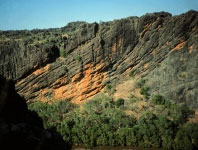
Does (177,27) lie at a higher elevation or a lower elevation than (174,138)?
higher

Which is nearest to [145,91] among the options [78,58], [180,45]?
[180,45]

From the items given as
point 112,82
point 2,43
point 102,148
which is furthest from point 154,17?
point 2,43

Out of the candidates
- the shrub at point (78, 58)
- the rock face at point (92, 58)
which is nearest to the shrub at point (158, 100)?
the rock face at point (92, 58)

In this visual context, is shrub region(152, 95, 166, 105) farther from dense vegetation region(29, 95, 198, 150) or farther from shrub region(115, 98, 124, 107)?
shrub region(115, 98, 124, 107)

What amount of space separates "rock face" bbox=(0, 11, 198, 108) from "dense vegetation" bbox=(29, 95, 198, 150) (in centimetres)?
323

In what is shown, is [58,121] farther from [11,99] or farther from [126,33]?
[11,99]

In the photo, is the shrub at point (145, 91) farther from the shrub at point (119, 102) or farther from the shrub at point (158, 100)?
the shrub at point (119, 102)

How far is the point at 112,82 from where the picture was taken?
45.5 meters

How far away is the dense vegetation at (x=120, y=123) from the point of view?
3372 centimetres

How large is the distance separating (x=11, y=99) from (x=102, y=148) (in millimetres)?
25146

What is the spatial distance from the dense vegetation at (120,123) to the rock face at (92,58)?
3.23m

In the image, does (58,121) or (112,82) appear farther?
(112,82)

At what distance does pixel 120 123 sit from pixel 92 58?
1356cm

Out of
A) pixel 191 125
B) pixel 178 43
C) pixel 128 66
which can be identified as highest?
pixel 178 43
